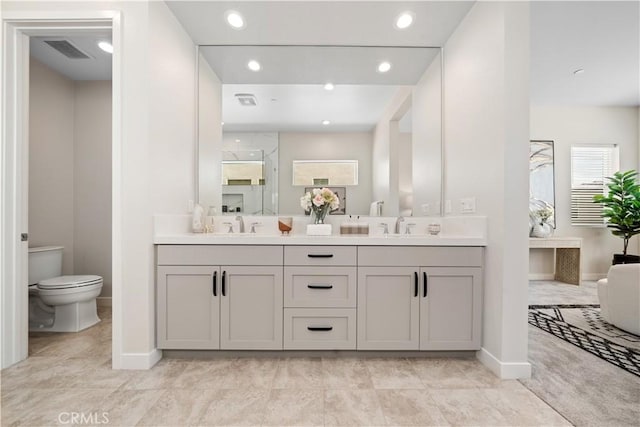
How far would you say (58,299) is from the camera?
2.76 meters

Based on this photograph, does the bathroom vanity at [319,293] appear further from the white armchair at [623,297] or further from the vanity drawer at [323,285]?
the white armchair at [623,297]

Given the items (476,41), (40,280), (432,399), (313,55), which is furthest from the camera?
(40,280)

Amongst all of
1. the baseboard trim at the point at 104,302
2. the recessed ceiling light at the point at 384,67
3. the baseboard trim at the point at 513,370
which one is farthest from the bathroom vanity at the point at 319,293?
the baseboard trim at the point at 104,302

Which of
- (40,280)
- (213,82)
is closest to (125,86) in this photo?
(213,82)

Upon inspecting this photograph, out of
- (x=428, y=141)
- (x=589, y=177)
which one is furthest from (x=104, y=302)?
(x=589, y=177)

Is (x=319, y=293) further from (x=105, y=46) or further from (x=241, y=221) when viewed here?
(x=105, y=46)

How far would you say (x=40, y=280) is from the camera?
3.00m

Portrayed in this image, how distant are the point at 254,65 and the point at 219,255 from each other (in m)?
1.66

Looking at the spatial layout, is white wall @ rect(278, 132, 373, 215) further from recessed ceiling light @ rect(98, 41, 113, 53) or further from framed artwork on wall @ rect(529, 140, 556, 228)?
framed artwork on wall @ rect(529, 140, 556, 228)

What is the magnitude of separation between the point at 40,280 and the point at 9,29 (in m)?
2.04

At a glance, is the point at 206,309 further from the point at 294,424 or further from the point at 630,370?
the point at 630,370

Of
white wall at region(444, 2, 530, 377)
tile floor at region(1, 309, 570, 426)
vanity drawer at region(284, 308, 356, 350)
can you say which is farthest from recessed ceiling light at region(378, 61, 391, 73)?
tile floor at region(1, 309, 570, 426)

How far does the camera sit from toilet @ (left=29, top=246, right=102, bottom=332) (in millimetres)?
2762

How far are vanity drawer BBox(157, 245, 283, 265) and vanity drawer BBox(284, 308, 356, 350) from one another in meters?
0.38
